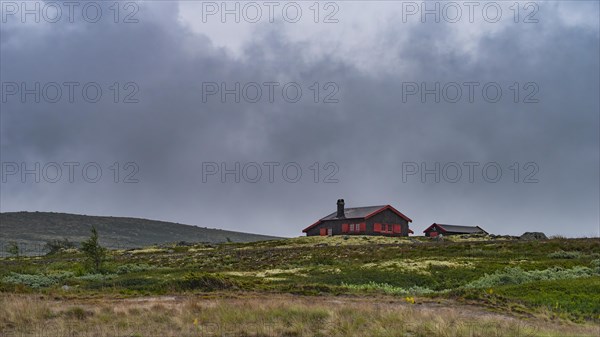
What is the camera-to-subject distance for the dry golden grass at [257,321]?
14180 mm

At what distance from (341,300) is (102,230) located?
130041 millimetres

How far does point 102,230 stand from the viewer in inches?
5492

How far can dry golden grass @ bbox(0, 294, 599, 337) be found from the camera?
1418 cm

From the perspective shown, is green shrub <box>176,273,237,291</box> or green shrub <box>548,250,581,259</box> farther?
green shrub <box>548,250,581,259</box>

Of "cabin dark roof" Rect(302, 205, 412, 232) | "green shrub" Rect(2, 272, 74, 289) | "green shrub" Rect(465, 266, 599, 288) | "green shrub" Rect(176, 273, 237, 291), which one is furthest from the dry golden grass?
"cabin dark roof" Rect(302, 205, 412, 232)

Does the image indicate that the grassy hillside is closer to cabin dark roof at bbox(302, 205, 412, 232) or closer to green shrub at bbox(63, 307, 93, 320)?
cabin dark roof at bbox(302, 205, 412, 232)

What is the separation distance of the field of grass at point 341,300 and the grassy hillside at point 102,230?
8485cm

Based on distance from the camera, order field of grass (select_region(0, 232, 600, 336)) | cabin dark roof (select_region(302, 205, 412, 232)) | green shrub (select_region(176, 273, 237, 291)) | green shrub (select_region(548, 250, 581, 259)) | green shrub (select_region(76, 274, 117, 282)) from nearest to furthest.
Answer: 1. field of grass (select_region(0, 232, 600, 336))
2. green shrub (select_region(176, 273, 237, 291))
3. green shrub (select_region(76, 274, 117, 282))
4. green shrub (select_region(548, 250, 581, 259))
5. cabin dark roof (select_region(302, 205, 412, 232))

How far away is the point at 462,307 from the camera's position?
19.2 meters

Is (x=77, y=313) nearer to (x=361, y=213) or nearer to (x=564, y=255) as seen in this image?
(x=564, y=255)

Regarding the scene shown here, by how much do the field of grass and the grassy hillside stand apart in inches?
3341

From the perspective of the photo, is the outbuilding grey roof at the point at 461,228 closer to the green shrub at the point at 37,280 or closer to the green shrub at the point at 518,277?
the green shrub at the point at 518,277

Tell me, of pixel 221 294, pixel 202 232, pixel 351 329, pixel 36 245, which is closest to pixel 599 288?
pixel 351 329

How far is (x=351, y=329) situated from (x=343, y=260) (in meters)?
29.1
